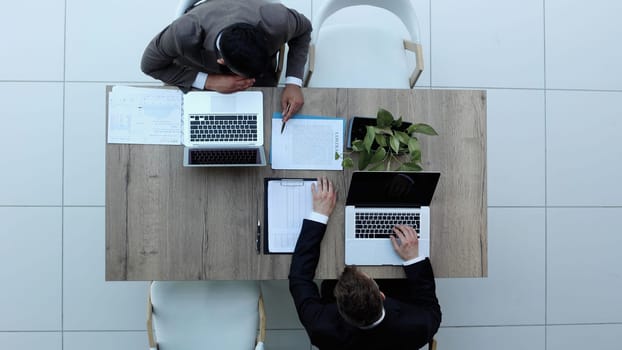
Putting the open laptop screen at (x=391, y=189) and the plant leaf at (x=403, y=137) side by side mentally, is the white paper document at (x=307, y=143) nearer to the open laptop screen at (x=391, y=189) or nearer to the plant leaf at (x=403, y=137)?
the open laptop screen at (x=391, y=189)

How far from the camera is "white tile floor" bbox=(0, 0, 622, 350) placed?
2.51m

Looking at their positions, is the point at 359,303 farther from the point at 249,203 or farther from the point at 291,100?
the point at 291,100

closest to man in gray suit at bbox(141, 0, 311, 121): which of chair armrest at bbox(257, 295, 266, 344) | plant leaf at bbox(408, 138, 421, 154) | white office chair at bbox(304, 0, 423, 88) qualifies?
white office chair at bbox(304, 0, 423, 88)

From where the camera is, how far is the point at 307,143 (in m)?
1.90

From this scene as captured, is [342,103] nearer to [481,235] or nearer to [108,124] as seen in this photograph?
[481,235]

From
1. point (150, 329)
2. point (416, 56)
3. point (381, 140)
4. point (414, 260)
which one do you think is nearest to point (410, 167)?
point (381, 140)

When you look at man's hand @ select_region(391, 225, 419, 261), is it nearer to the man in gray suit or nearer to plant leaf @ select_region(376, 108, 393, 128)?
plant leaf @ select_region(376, 108, 393, 128)

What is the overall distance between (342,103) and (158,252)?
995mm

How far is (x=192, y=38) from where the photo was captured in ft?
5.76

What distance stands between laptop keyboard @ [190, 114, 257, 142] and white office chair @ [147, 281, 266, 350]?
647 millimetres
